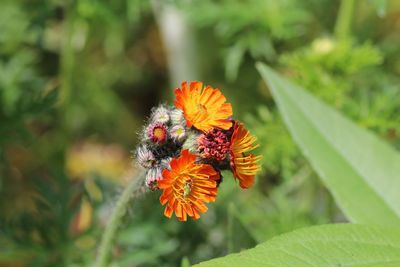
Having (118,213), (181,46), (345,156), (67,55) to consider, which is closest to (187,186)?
(118,213)

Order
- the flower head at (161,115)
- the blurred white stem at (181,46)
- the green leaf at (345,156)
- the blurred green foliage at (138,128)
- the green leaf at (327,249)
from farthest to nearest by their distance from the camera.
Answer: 1. the blurred white stem at (181,46)
2. the blurred green foliage at (138,128)
3. the green leaf at (345,156)
4. the flower head at (161,115)
5. the green leaf at (327,249)

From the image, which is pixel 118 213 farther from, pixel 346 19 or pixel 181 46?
pixel 181 46

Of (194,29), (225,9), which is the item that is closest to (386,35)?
(194,29)

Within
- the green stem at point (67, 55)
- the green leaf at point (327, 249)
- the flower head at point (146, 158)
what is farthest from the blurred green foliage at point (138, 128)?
the green leaf at point (327, 249)

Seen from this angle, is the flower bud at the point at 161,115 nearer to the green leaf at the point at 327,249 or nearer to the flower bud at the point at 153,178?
the flower bud at the point at 153,178

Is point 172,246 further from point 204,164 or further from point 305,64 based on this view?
point 204,164

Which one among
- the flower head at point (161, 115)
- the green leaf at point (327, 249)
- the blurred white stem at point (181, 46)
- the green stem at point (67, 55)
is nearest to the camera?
the green leaf at point (327, 249)
